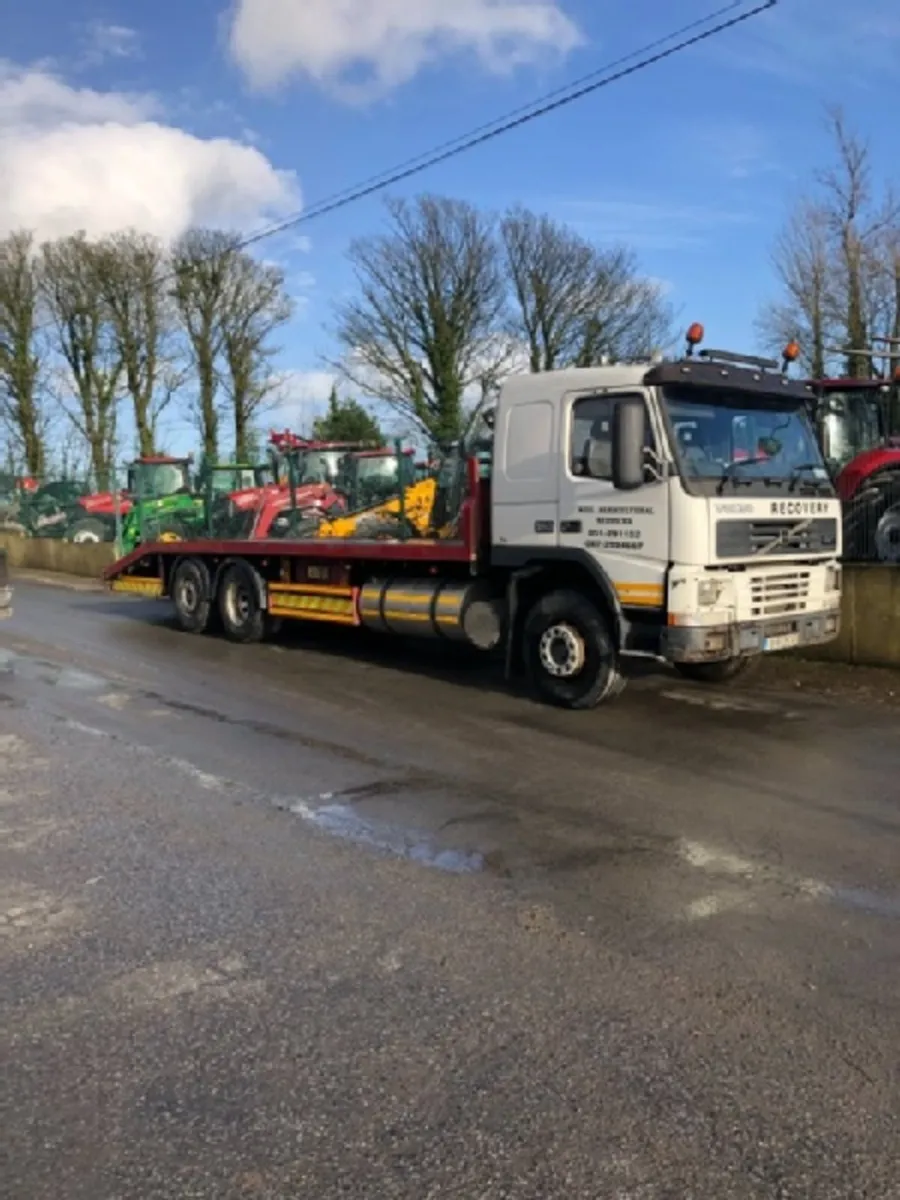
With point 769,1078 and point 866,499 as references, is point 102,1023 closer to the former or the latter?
point 769,1078

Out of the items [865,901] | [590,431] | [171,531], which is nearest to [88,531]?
[171,531]

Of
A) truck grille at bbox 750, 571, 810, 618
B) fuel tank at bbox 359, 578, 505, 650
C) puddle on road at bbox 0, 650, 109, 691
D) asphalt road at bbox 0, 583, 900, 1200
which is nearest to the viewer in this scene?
asphalt road at bbox 0, 583, 900, 1200

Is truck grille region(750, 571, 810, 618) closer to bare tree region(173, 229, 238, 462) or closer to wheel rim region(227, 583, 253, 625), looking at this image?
wheel rim region(227, 583, 253, 625)

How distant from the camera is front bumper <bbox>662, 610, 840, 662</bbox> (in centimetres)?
825

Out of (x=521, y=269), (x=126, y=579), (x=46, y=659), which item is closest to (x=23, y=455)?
(x=521, y=269)

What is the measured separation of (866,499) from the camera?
1230 centimetres

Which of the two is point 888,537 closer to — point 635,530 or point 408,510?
point 635,530

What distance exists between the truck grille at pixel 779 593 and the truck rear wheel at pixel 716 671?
131 cm

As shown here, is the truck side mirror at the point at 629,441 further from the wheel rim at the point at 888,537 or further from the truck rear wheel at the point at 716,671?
the wheel rim at the point at 888,537

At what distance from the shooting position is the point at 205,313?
42.8 m

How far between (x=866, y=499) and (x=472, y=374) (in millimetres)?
27926

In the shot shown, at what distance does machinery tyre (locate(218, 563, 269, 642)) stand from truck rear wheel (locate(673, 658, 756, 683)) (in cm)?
538

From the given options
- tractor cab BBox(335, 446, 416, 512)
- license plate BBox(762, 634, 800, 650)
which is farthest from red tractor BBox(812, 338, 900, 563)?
tractor cab BBox(335, 446, 416, 512)

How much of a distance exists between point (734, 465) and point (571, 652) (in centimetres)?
197
